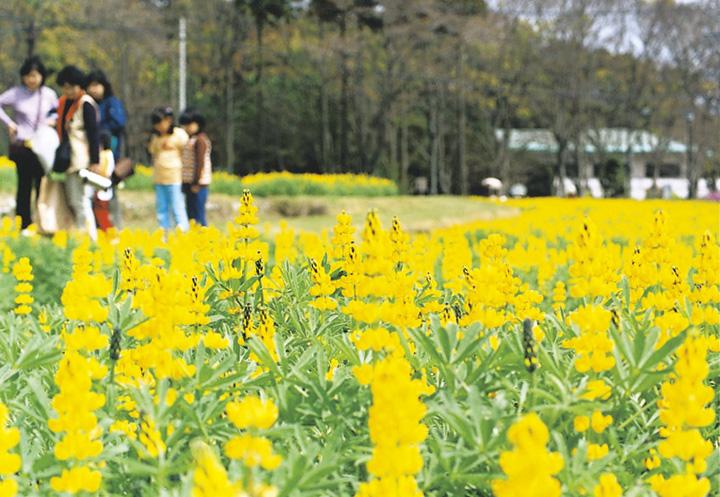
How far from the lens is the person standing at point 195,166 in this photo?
36.9 feet

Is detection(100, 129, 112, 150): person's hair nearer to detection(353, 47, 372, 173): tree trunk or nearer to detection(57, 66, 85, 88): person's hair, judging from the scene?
detection(57, 66, 85, 88): person's hair

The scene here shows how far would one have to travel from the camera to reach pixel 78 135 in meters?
9.12

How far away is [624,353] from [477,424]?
479mm

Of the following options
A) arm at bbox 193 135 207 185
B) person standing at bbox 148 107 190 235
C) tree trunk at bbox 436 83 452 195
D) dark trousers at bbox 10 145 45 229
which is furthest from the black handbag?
tree trunk at bbox 436 83 452 195

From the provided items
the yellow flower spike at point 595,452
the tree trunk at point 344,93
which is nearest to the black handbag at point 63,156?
the yellow flower spike at point 595,452

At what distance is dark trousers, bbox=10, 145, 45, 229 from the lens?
9828mm

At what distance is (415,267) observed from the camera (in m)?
4.71

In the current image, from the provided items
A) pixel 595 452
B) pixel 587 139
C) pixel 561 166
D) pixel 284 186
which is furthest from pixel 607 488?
pixel 587 139

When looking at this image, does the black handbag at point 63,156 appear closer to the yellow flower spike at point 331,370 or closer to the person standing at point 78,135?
the person standing at point 78,135

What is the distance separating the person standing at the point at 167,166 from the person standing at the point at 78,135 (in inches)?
43.6

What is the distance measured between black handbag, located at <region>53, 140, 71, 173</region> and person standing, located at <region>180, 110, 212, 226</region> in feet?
7.53

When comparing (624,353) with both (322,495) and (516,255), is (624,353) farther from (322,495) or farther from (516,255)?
(516,255)

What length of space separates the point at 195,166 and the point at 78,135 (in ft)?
7.47

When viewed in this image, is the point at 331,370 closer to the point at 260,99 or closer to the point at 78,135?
the point at 78,135
